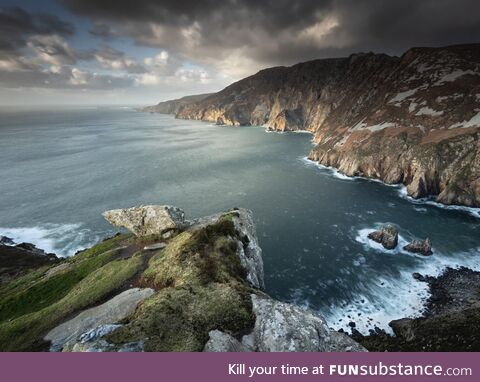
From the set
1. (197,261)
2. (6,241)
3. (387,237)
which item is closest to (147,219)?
(197,261)

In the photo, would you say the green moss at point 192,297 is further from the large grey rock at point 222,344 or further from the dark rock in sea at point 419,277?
the dark rock in sea at point 419,277

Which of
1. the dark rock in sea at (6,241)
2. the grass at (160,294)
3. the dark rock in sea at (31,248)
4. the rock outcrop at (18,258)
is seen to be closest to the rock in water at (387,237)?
the grass at (160,294)

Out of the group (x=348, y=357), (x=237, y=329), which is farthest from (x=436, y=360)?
(x=237, y=329)

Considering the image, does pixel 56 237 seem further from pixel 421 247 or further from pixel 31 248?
pixel 421 247

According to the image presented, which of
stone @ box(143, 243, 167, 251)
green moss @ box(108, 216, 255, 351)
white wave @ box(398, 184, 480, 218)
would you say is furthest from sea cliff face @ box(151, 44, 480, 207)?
stone @ box(143, 243, 167, 251)

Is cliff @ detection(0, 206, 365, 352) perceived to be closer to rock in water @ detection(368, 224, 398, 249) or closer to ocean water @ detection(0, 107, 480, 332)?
ocean water @ detection(0, 107, 480, 332)

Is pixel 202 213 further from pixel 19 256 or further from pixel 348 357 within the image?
pixel 348 357
